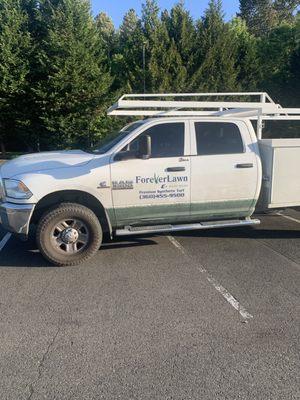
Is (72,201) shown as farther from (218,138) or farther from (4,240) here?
(218,138)

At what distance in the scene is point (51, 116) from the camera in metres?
22.5

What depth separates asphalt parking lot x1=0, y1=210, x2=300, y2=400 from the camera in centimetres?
314

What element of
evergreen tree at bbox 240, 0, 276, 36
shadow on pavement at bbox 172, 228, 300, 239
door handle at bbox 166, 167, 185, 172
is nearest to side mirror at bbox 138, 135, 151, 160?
door handle at bbox 166, 167, 185, 172

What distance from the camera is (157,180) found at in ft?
19.5

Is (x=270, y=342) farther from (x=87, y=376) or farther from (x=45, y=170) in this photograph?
(x=45, y=170)

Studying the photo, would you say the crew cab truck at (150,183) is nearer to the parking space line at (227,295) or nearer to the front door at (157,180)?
the front door at (157,180)

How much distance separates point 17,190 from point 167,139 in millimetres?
2191

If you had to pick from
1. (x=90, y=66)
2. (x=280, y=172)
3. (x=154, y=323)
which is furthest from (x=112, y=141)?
(x=90, y=66)

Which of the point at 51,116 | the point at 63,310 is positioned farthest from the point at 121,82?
the point at 63,310

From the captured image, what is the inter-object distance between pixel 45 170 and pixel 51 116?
17806mm

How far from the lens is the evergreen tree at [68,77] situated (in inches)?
868

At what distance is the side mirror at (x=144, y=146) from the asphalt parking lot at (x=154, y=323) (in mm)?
1441

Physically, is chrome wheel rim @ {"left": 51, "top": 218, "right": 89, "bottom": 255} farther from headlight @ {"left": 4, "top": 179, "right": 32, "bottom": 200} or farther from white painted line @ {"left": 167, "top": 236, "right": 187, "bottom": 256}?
white painted line @ {"left": 167, "top": 236, "right": 187, "bottom": 256}

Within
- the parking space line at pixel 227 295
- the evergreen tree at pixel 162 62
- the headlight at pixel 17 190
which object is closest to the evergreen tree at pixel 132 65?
the evergreen tree at pixel 162 62
